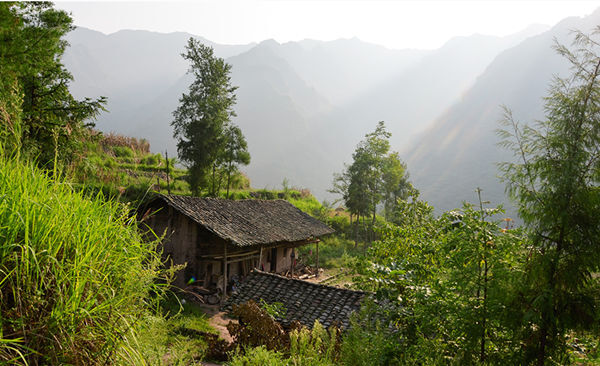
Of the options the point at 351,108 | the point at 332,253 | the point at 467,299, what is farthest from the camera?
the point at 351,108

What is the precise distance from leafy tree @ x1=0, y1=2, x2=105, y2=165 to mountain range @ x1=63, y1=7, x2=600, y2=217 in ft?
223

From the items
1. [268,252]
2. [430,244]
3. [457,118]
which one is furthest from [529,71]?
[430,244]

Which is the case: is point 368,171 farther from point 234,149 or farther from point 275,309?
point 275,309

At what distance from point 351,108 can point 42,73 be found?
17374 cm

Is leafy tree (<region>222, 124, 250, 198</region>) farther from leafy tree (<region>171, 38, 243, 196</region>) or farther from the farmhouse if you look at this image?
the farmhouse

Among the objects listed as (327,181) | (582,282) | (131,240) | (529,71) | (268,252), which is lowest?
(268,252)

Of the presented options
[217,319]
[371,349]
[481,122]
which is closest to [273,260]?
[217,319]

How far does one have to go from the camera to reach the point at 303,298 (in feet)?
29.9

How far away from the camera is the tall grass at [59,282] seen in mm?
1494

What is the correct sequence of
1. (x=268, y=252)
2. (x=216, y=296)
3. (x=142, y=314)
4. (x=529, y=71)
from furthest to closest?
(x=529, y=71), (x=268, y=252), (x=216, y=296), (x=142, y=314)

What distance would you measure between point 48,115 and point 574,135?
1520cm

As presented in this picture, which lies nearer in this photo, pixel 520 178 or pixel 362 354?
pixel 520 178

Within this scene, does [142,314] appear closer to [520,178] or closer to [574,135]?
[520,178]

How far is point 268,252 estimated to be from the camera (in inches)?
704
